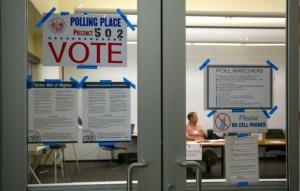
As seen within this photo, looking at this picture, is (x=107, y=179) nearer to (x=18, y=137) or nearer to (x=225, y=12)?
(x=18, y=137)

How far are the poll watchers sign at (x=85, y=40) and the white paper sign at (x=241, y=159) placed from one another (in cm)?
83

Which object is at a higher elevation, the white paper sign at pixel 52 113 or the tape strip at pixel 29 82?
the tape strip at pixel 29 82

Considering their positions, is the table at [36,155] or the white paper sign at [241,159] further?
the white paper sign at [241,159]

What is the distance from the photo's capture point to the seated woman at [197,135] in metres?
1.79

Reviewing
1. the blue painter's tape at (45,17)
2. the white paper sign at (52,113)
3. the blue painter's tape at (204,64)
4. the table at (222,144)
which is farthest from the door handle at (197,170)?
the blue painter's tape at (45,17)

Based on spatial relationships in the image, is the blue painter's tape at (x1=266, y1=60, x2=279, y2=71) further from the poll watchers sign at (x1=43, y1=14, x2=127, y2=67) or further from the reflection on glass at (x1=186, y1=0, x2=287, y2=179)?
the poll watchers sign at (x1=43, y1=14, x2=127, y2=67)

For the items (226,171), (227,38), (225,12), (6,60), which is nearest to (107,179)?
(226,171)

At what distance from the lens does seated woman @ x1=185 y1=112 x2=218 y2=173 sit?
70.4 inches

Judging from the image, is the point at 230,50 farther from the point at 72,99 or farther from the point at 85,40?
the point at 72,99

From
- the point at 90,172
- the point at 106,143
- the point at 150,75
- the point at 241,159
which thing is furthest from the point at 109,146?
the point at 241,159

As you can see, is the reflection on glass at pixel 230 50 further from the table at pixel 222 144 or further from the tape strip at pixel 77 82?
the tape strip at pixel 77 82

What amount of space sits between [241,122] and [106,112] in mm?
817

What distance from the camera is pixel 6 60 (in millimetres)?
1730

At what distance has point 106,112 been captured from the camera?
1785mm
